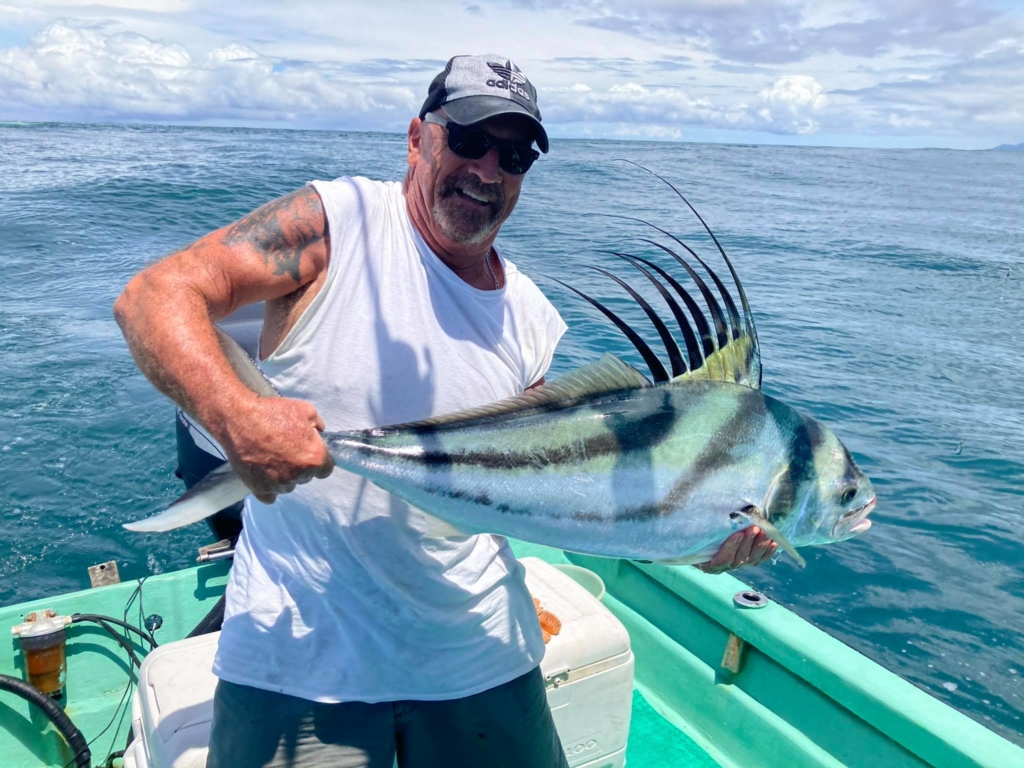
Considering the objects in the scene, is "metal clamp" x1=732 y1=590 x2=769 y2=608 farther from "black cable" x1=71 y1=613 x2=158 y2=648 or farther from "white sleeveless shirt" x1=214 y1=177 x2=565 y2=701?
"black cable" x1=71 y1=613 x2=158 y2=648

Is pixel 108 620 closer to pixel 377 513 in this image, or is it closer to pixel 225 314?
pixel 377 513

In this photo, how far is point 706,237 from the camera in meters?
19.0

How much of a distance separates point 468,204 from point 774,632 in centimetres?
247

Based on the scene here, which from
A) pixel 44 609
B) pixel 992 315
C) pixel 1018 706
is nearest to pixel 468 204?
pixel 44 609

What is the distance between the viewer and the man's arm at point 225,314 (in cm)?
149

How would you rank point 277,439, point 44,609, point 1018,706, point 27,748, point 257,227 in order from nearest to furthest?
point 277,439 < point 257,227 < point 27,748 < point 44,609 < point 1018,706

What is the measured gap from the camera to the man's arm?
1.49 meters

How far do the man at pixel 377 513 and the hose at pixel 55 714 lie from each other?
1.50m

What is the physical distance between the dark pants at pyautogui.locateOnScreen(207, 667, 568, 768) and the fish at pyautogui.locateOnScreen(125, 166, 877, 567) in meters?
0.53

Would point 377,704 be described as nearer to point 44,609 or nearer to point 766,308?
point 44,609

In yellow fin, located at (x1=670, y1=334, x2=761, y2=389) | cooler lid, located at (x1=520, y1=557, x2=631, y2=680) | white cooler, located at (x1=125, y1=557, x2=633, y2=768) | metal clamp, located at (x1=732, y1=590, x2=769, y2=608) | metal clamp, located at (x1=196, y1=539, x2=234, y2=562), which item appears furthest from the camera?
metal clamp, located at (x1=196, y1=539, x2=234, y2=562)

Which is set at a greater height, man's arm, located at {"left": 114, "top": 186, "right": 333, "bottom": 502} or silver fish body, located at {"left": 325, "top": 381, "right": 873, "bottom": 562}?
man's arm, located at {"left": 114, "top": 186, "right": 333, "bottom": 502}

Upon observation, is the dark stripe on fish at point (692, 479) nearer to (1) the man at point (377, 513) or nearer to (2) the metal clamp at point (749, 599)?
(1) the man at point (377, 513)

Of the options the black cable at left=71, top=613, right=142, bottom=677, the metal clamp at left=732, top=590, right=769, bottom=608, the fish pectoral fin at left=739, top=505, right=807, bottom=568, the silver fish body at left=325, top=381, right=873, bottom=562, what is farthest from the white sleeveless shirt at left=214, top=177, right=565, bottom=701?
the metal clamp at left=732, top=590, right=769, bottom=608
